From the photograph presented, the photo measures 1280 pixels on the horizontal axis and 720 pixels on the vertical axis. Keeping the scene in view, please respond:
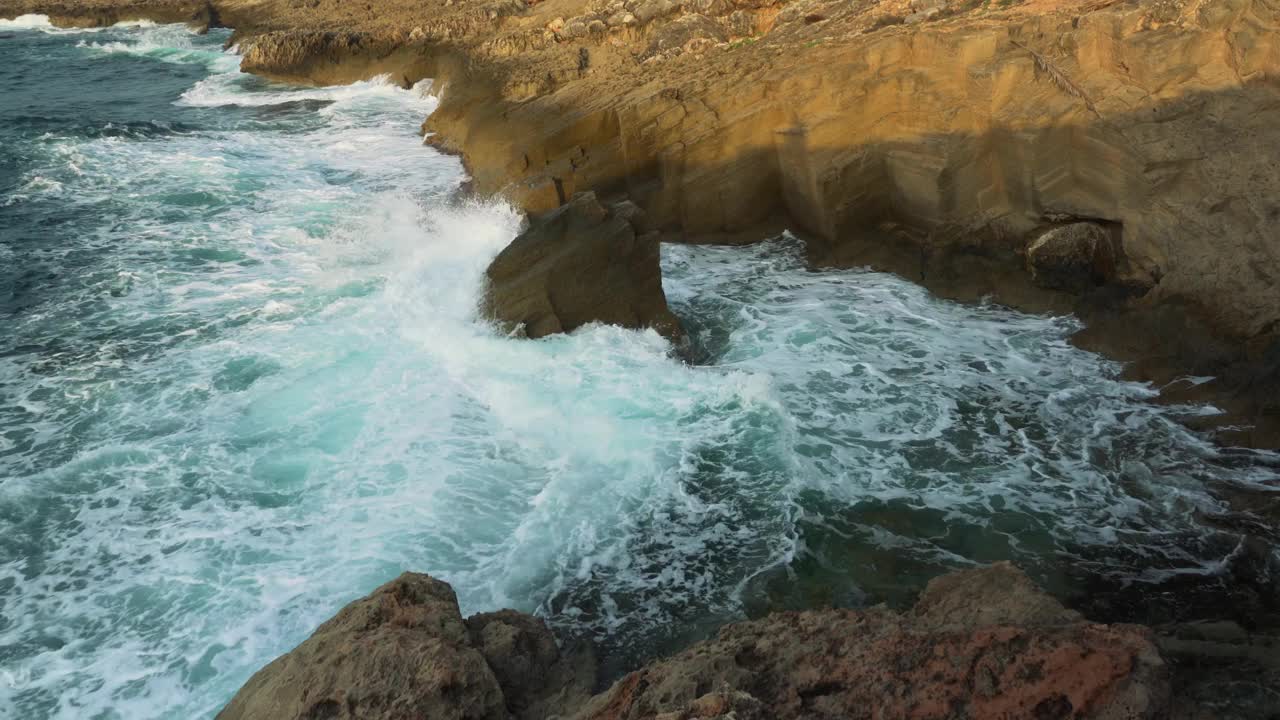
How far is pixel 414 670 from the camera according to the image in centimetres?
514

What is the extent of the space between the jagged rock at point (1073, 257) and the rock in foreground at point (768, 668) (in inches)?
264

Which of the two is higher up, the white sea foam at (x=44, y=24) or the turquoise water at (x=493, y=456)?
the white sea foam at (x=44, y=24)

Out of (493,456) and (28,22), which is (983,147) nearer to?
(493,456)

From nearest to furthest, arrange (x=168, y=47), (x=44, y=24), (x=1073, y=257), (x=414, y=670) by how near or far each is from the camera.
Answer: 1. (x=414, y=670)
2. (x=1073, y=257)
3. (x=168, y=47)
4. (x=44, y=24)

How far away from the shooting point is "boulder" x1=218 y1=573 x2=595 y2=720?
5078 millimetres

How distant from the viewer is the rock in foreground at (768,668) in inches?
159

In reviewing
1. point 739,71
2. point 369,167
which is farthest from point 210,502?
point 369,167

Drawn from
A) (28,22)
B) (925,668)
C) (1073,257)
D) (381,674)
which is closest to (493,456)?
(381,674)

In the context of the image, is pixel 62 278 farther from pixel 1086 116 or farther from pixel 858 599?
pixel 1086 116

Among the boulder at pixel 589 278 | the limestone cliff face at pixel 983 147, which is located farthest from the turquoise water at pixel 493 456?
the limestone cliff face at pixel 983 147

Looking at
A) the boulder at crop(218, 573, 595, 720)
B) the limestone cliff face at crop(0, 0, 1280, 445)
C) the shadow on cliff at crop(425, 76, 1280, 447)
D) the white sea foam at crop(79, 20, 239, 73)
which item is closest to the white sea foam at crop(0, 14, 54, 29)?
the white sea foam at crop(79, 20, 239, 73)

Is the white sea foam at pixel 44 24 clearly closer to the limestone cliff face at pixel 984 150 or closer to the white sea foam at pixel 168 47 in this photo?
the white sea foam at pixel 168 47

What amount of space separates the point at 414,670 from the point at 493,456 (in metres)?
4.22

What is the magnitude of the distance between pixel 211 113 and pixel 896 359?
1947 cm
